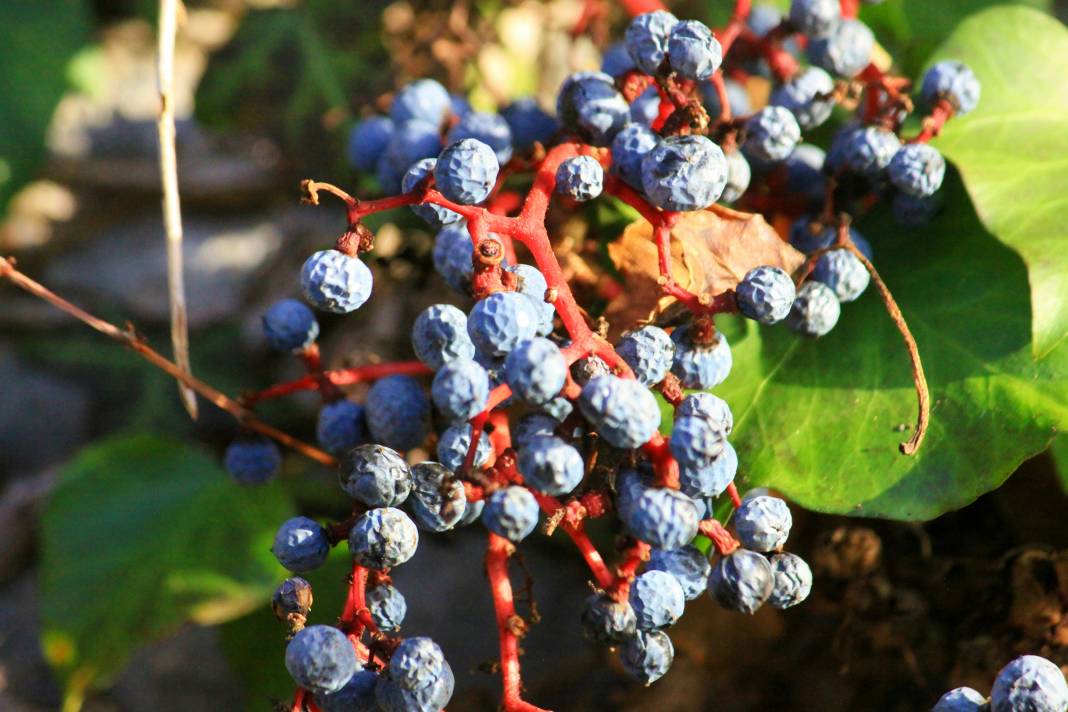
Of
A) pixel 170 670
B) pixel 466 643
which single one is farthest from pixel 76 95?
pixel 466 643

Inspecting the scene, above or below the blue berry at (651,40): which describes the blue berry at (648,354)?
below

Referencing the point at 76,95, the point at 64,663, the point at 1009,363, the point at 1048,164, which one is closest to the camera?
the point at 1009,363

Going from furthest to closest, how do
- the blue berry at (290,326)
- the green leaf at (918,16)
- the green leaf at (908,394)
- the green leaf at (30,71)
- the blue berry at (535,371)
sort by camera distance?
the green leaf at (30,71) < the green leaf at (918,16) < the blue berry at (290,326) < the green leaf at (908,394) < the blue berry at (535,371)

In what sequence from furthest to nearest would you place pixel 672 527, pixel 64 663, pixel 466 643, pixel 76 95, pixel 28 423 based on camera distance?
1. pixel 76 95
2. pixel 28 423
3. pixel 466 643
4. pixel 64 663
5. pixel 672 527

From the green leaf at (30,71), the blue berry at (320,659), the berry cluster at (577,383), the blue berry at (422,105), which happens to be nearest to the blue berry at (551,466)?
the berry cluster at (577,383)

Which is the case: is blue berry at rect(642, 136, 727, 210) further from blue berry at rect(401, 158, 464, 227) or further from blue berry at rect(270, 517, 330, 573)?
blue berry at rect(270, 517, 330, 573)

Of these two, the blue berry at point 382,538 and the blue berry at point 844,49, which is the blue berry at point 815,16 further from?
the blue berry at point 382,538

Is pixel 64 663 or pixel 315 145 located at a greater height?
pixel 315 145

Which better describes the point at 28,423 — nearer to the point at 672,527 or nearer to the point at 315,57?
the point at 315,57
